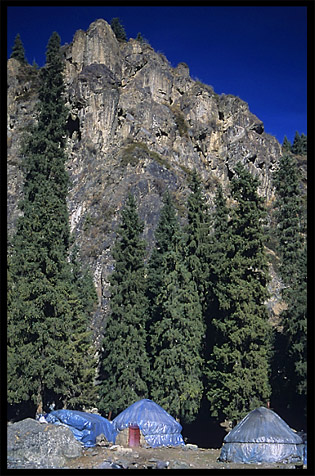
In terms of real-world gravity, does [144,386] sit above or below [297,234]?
below

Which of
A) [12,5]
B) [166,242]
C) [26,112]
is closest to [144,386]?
[166,242]

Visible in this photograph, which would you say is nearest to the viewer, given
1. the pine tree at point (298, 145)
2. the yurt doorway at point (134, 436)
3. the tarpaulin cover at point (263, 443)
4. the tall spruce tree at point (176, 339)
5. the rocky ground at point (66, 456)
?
the rocky ground at point (66, 456)

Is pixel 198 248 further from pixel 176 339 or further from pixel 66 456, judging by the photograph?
pixel 66 456

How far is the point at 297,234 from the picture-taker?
91.8ft

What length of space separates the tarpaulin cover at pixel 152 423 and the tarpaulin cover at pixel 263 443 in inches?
155

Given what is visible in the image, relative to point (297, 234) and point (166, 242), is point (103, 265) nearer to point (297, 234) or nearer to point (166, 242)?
point (166, 242)

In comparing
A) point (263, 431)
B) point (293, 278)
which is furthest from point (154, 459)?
point (293, 278)

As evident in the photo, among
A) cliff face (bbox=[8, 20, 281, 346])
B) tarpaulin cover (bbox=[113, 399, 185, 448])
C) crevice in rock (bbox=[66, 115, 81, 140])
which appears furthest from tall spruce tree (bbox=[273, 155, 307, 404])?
crevice in rock (bbox=[66, 115, 81, 140])

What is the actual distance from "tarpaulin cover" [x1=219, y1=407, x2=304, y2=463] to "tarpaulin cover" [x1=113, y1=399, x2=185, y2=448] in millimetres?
3948

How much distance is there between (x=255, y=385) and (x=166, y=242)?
33.1 ft

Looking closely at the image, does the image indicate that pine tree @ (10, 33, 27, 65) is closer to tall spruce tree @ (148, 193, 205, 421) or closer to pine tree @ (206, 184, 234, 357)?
pine tree @ (206, 184, 234, 357)

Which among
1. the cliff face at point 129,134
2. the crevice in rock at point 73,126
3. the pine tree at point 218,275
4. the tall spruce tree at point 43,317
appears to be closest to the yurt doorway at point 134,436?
the tall spruce tree at point 43,317

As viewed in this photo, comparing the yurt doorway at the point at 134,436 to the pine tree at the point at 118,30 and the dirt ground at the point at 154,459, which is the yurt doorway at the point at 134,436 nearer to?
the dirt ground at the point at 154,459

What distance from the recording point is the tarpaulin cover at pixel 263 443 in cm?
1703
